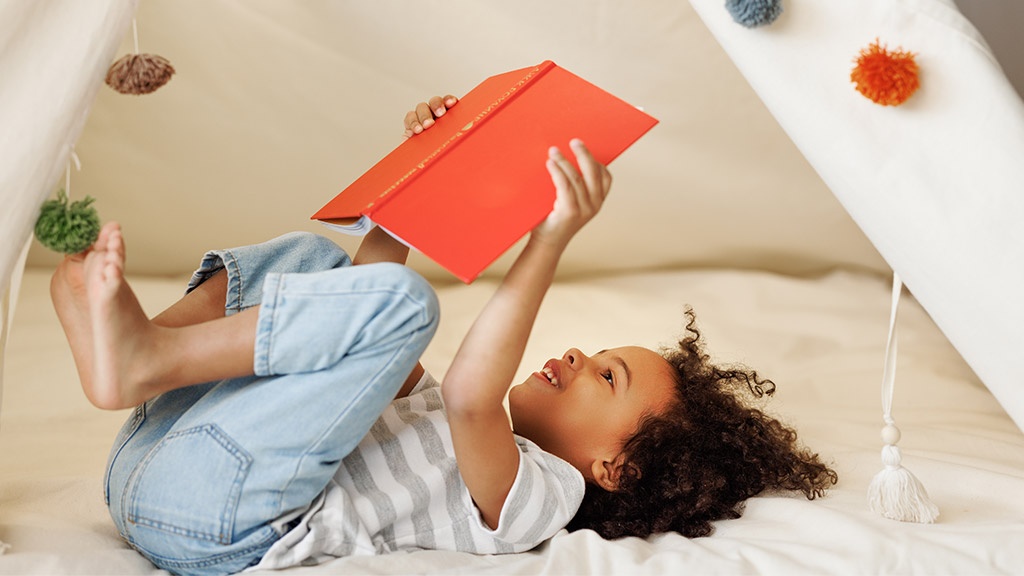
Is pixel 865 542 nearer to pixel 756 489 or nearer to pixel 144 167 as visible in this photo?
pixel 756 489

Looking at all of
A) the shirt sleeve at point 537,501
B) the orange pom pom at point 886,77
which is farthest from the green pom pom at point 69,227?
the orange pom pom at point 886,77

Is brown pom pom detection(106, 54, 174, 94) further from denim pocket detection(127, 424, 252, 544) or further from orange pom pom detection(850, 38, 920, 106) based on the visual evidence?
orange pom pom detection(850, 38, 920, 106)

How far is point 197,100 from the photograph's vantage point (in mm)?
1660

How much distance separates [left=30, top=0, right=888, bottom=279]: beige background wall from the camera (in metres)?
1.57

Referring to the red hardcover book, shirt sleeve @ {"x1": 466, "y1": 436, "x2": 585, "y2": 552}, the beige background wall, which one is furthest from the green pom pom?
the beige background wall

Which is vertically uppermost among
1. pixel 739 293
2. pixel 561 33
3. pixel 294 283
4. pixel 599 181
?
pixel 561 33

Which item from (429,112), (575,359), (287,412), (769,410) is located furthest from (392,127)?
(287,412)

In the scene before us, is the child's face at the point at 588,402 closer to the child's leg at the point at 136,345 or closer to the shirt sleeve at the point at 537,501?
the shirt sleeve at the point at 537,501

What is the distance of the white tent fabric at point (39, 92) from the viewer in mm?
787

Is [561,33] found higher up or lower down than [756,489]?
higher up

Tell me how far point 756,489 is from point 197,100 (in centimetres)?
118

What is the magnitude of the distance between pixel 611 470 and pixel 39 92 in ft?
2.37

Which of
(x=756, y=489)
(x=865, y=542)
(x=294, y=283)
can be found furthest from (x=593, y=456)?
(x=294, y=283)

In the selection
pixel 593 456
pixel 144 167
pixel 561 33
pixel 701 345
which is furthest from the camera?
pixel 144 167
